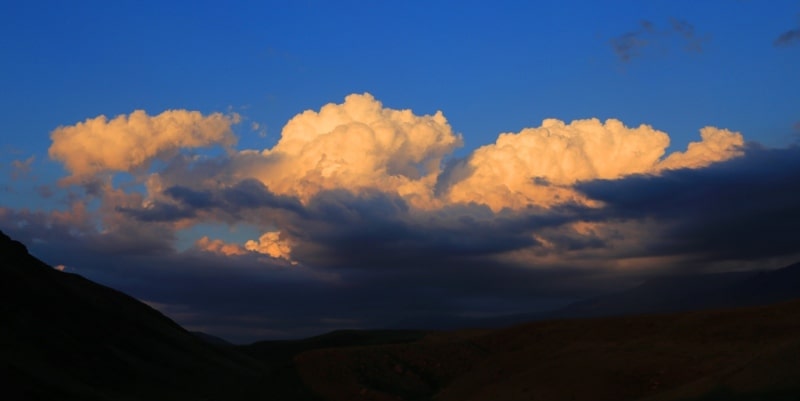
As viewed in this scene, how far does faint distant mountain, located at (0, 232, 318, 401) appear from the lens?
169ft

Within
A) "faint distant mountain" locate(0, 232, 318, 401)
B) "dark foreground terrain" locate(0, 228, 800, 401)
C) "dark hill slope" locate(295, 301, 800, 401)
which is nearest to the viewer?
"dark hill slope" locate(295, 301, 800, 401)

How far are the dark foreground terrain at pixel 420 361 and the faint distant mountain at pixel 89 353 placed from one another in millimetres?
166

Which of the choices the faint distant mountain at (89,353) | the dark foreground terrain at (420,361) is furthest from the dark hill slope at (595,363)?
the faint distant mountain at (89,353)

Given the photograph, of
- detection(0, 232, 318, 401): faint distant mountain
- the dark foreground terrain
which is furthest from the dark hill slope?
detection(0, 232, 318, 401): faint distant mountain

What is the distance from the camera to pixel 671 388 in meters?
43.5

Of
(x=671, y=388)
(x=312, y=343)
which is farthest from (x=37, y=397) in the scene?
(x=312, y=343)

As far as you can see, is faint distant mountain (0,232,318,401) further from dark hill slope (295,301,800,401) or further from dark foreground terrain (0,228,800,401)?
dark hill slope (295,301,800,401)

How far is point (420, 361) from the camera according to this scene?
66312 mm

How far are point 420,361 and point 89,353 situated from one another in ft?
83.2

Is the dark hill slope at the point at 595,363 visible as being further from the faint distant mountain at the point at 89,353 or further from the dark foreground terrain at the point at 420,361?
the faint distant mountain at the point at 89,353

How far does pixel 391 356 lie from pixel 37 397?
2920 cm

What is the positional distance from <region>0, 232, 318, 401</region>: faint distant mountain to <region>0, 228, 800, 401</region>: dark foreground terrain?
166mm

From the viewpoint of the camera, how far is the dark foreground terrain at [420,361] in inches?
1753

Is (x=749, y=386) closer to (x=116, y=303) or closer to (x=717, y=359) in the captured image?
(x=717, y=359)
